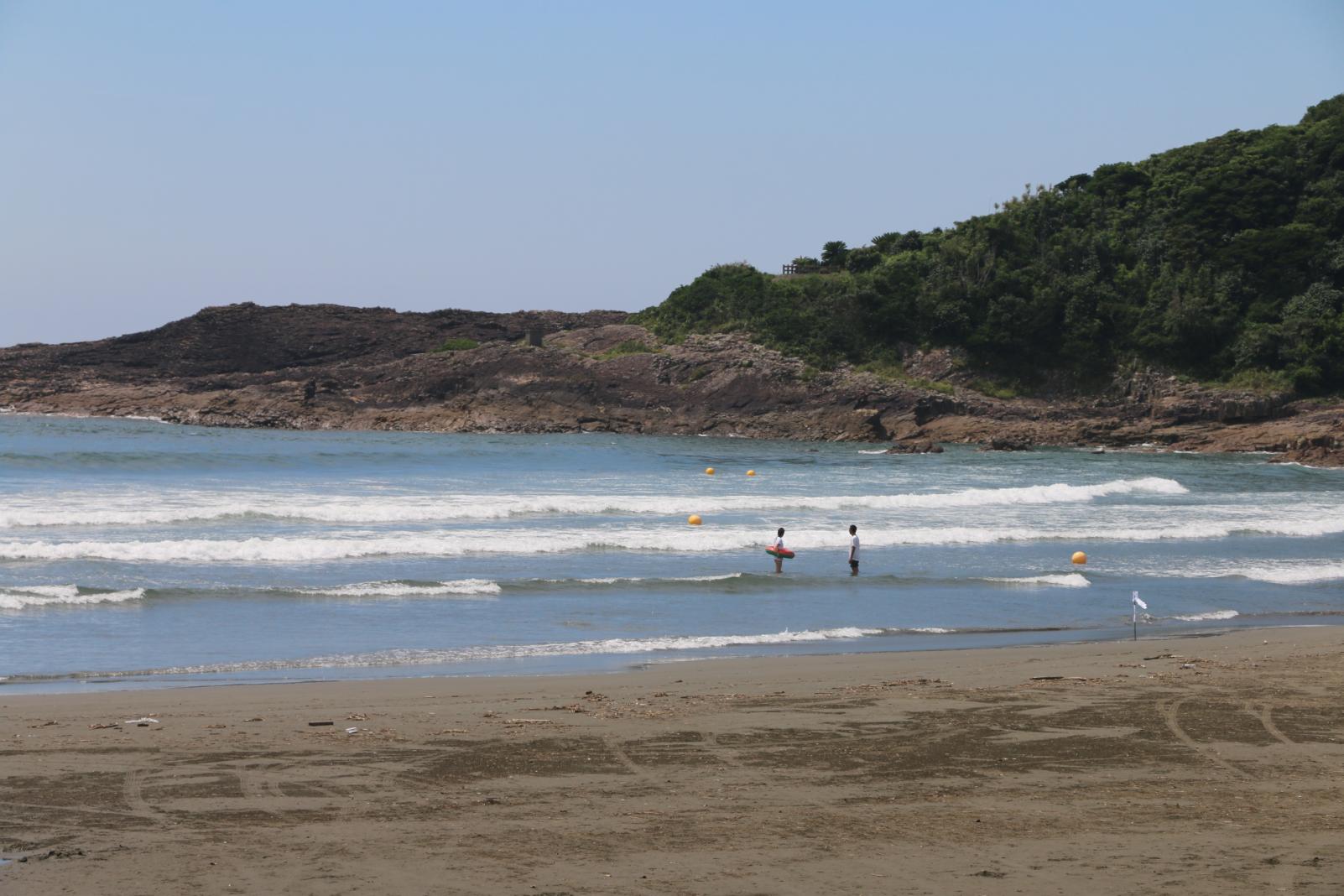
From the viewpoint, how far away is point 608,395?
73.1m

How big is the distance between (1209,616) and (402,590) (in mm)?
10679

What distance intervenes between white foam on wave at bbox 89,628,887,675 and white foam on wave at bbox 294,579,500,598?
140 inches

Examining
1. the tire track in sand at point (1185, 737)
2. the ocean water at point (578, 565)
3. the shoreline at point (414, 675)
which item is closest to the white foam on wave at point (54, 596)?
the ocean water at point (578, 565)

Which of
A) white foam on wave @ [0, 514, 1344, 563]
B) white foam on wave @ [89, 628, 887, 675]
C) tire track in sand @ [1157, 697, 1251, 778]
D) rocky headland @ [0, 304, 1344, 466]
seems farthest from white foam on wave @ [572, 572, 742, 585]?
rocky headland @ [0, 304, 1344, 466]

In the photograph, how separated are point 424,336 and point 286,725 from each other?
86.3m

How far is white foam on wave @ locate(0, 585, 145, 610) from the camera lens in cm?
1435

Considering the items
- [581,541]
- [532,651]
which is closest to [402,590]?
[532,651]

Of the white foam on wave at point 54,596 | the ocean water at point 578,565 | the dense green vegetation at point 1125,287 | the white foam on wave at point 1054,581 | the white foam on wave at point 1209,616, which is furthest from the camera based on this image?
the dense green vegetation at point 1125,287

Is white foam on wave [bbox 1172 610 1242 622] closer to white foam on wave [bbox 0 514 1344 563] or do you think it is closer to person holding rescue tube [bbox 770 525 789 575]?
person holding rescue tube [bbox 770 525 789 575]

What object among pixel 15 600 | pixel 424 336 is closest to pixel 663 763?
pixel 15 600

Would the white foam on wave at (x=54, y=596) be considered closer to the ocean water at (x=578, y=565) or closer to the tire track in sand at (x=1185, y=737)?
the ocean water at (x=578, y=565)

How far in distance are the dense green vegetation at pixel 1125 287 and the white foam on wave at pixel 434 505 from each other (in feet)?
118

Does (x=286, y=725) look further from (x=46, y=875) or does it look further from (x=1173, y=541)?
(x=1173, y=541)

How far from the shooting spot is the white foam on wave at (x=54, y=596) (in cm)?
1435
